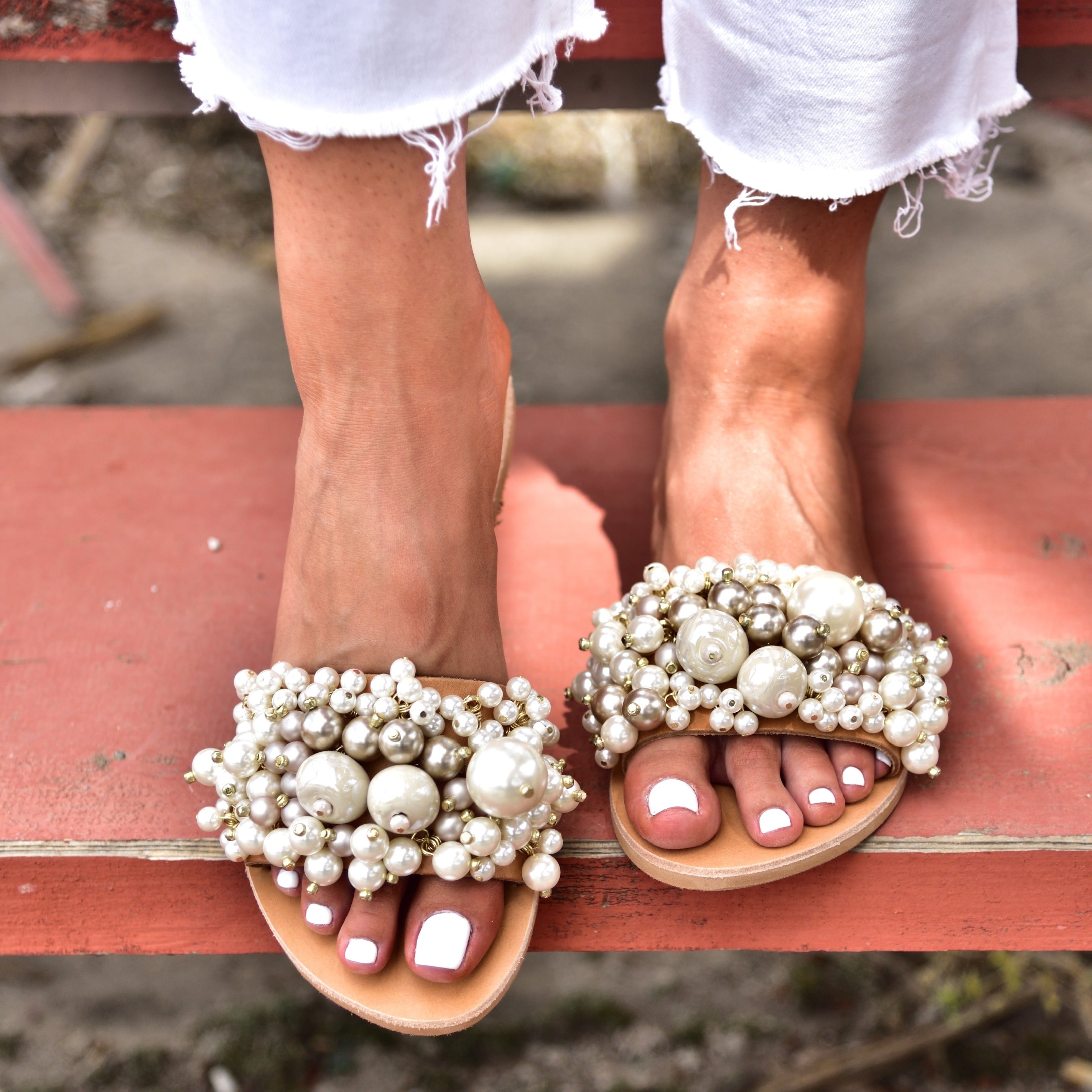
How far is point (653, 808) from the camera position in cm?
64

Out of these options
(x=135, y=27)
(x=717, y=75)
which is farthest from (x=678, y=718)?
(x=135, y=27)

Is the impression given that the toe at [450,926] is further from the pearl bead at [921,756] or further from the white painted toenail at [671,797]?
the pearl bead at [921,756]

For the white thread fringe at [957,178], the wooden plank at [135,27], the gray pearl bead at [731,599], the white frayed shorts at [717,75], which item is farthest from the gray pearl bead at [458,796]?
the wooden plank at [135,27]

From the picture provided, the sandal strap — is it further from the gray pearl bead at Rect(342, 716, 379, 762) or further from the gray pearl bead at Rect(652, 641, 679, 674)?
the gray pearl bead at Rect(342, 716, 379, 762)

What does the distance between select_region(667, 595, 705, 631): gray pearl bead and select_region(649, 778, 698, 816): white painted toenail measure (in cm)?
10

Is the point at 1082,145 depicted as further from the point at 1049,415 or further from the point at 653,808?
the point at 653,808

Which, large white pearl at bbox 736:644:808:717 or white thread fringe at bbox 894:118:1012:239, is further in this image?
white thread fringe at bbox 894:118:1012:239

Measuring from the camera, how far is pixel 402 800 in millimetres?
593

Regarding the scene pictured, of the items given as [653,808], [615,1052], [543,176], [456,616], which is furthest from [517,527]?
[543,176]

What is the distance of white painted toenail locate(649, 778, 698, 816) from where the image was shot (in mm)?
636

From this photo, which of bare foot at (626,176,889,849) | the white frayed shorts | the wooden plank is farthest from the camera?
the wooden plank

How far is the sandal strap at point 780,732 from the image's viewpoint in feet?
2.20

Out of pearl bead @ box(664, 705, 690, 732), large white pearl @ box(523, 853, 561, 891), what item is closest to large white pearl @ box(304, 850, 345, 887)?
large white pearl @ box(523, 853, 561, 891)

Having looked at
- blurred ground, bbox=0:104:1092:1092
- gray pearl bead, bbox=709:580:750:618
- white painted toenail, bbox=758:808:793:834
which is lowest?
blurred ground, bbox=0:104:1092:1092
